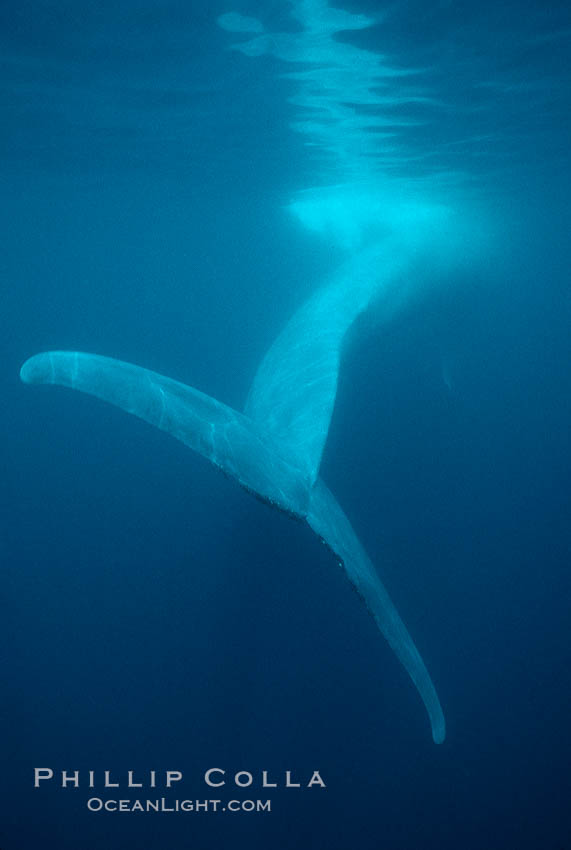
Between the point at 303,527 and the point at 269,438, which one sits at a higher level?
the point at 303,527

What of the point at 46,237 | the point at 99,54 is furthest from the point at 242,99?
the point at 46,237

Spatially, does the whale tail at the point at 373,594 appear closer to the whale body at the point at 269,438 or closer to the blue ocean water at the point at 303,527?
the whale body at the point at 269,438

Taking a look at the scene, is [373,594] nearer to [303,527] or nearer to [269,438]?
[269,438]

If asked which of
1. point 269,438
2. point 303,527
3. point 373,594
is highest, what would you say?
point 303,527

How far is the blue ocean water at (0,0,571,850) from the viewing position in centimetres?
1091

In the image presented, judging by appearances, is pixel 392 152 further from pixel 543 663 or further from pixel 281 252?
pixel 281 252

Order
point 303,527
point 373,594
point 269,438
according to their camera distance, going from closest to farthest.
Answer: point 373,594
point 269,438
point 303,527

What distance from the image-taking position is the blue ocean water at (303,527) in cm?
1091

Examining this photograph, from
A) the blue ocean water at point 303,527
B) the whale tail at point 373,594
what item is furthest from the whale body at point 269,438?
the blue ocean water at point 303,527

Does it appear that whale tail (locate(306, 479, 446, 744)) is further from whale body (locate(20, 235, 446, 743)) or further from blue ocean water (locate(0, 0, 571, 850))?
blue ocean water (locate(0, 0, 571, 850))

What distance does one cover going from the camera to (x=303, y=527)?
49.8 feet

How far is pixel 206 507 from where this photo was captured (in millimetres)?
16750

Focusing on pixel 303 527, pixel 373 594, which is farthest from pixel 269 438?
pixel 303 527

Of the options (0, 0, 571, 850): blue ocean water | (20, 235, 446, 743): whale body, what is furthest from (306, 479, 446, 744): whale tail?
(0, 0, 571, 850): blue ocean water
